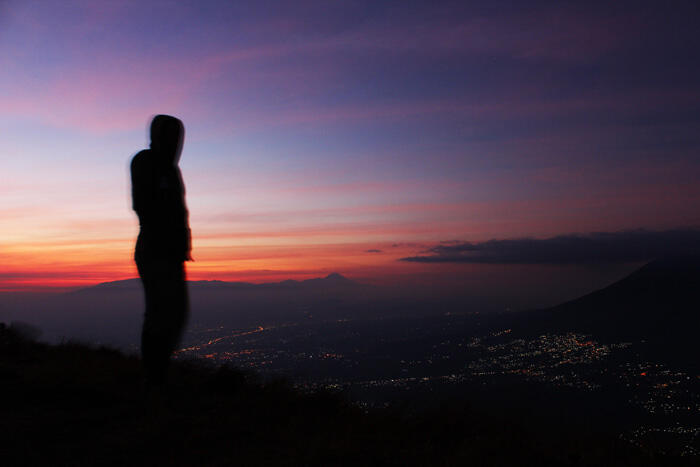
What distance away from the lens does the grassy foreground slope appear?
2.54 meters

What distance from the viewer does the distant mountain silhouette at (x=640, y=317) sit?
114 meters

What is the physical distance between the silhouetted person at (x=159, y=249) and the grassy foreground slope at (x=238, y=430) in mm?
447

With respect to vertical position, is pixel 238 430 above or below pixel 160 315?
below

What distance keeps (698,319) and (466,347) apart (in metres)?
93.4

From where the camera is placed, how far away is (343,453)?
2553 millimetres

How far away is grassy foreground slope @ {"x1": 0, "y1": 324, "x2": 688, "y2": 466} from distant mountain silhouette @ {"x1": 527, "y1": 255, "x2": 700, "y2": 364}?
4410 inches

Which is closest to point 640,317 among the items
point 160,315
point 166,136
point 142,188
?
point 160,315

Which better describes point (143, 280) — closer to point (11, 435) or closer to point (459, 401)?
point (11, 435)

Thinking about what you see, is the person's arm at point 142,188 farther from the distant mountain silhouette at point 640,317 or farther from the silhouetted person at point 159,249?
the distant mountain silhouette at point 640,317

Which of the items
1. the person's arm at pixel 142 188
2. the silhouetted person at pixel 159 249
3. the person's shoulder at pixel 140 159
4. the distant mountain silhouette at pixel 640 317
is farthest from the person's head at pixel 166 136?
the distant mountain silhouette at pixel 640 317

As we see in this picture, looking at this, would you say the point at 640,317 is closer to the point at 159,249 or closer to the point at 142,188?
the point at 159,249

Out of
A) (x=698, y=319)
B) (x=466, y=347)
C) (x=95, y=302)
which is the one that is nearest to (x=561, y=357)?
(x=466, y=347)

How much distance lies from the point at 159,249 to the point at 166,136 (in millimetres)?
1080

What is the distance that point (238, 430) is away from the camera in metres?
3.02
